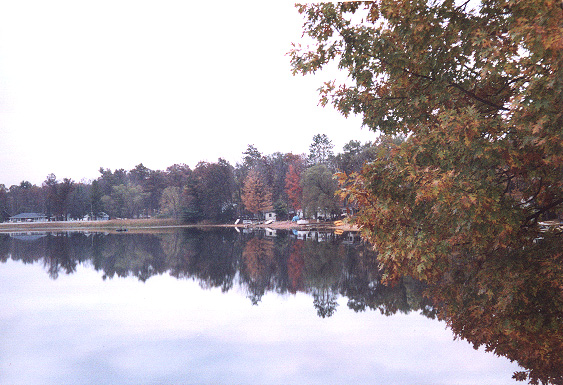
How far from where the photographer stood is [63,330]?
7242 mm

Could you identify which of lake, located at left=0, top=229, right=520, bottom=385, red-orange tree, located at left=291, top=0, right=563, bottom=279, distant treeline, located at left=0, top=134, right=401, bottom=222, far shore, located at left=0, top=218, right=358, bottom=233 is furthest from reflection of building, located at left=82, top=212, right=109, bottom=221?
red-orange tree, located at left=291, top=0, right=563, bottom=279

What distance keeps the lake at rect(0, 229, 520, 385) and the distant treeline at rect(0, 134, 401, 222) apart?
66.2 ft

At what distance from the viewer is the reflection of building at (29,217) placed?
40.9 meters

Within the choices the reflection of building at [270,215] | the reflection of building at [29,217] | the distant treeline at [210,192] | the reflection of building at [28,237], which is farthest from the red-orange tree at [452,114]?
the reflection of building at [29,217]

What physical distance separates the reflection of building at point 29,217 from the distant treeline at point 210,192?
613mm

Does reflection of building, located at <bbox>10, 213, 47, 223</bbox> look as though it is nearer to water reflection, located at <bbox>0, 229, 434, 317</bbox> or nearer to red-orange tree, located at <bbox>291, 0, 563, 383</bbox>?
water reflection, located at <bbox>0, 229, 434, 317</bbox>

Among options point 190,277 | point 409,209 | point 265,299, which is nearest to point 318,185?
point 190,277

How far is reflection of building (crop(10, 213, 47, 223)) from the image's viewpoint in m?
40.9

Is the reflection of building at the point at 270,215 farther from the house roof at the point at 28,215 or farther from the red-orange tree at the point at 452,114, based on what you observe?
the red-orange tree at the point at 452,114

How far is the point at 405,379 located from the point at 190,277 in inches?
339

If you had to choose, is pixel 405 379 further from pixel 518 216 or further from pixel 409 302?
pixel 409 302

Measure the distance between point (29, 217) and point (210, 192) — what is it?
19.5 metres

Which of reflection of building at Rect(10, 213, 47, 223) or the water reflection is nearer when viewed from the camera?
the water reflection

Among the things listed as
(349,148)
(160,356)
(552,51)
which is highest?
(349,148)
